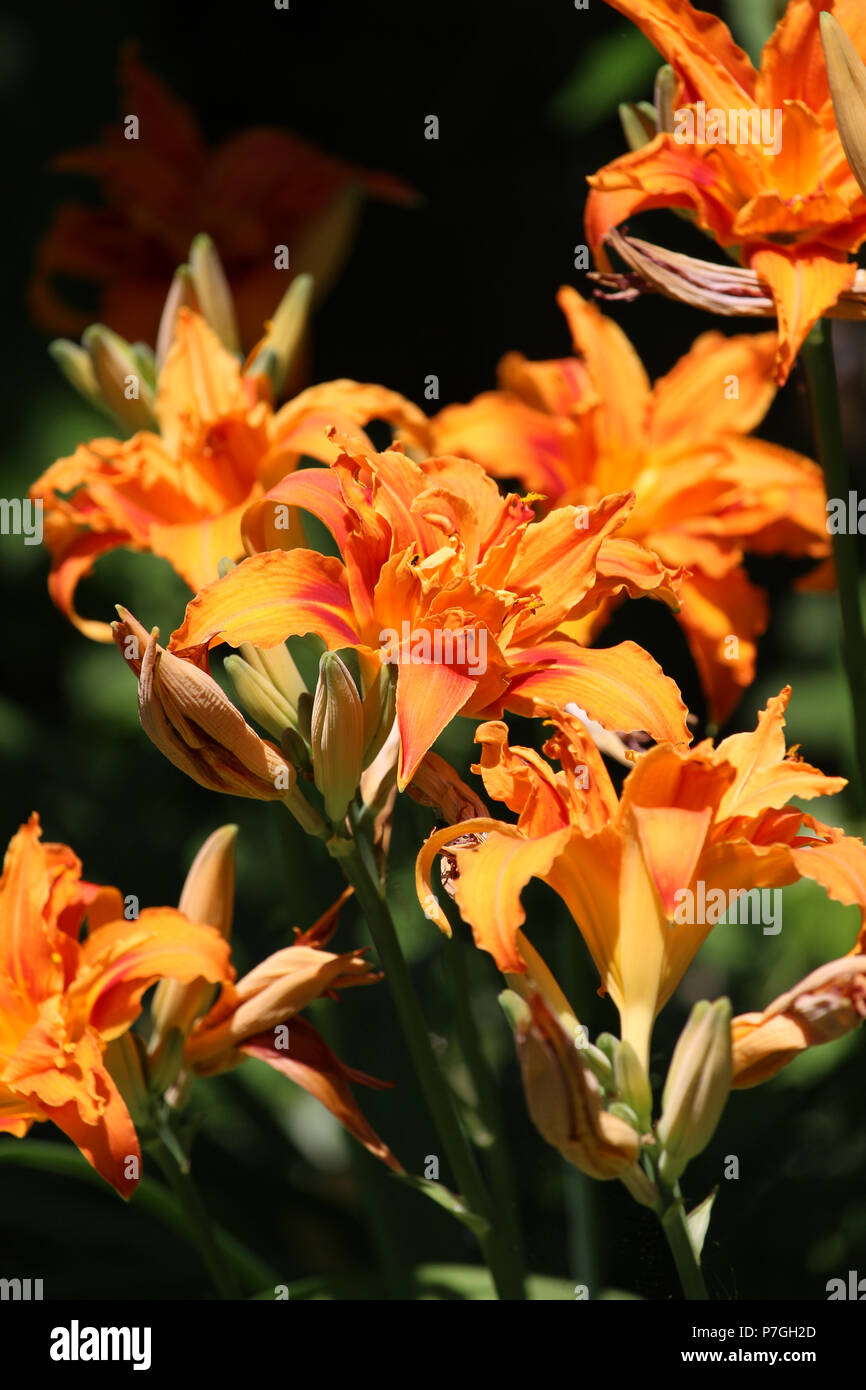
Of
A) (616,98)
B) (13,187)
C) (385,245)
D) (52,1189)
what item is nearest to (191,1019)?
(52,1189)

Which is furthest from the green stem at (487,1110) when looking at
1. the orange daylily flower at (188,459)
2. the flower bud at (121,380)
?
the flower bud at (121,380)

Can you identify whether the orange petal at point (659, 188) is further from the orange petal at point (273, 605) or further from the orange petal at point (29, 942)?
the orange petal at point (29, 942)

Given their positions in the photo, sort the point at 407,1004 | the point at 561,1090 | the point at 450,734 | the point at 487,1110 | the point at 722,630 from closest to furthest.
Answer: the point at 561,1090
the point at 407,1004
the point at 487,1110
the point at 722,630
the point at 450,734

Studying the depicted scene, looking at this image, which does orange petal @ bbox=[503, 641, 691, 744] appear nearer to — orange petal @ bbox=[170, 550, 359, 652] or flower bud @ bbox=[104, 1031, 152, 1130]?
orange petal @ bbox=[170, 550, 359, 652]

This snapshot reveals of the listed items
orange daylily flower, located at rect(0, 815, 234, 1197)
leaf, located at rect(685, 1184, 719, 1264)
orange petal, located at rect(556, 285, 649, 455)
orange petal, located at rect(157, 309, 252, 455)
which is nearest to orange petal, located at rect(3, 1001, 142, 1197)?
orange daylily flower, located at rect(0, 815, 234, 1197)

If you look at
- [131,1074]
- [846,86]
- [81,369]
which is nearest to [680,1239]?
[131,1074]

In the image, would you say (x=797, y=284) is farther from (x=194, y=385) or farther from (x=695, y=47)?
(x=194, y=385)

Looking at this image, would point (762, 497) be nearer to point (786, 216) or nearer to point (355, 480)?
point (786, 216)
